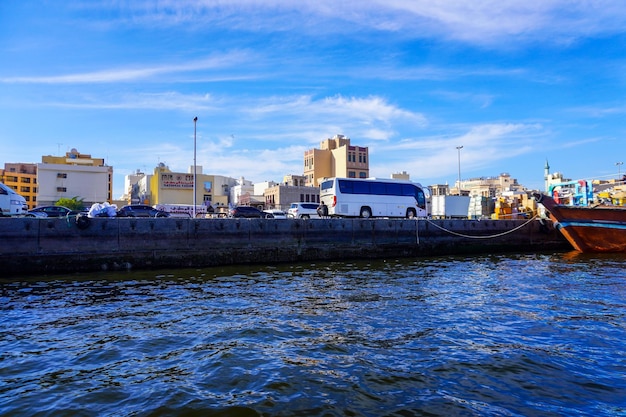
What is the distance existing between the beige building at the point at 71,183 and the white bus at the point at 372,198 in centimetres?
5716

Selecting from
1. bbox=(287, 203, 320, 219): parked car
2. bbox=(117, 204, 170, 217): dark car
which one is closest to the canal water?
bbox=(117, 204, 170, 217): dark car

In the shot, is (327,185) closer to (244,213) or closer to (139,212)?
(244,213)

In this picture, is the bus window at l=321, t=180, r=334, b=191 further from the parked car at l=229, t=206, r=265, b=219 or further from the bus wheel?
the parked car at l=229, t=206, r=265, b=219

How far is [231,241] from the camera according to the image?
18.8 metres

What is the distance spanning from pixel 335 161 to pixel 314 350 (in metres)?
A: 84.9

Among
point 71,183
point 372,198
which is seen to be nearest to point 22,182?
point 71,183

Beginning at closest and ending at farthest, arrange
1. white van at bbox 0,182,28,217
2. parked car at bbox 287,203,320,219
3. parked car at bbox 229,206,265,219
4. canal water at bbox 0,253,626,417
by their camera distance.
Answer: canal water at bbox 0,253,626,417 → white van at bbox 0,182,28,217 → parked car at bbox 229,206,265,219 → parked car at bbox 287,203,320,219

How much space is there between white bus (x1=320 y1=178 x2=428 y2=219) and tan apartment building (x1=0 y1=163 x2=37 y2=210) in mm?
70196

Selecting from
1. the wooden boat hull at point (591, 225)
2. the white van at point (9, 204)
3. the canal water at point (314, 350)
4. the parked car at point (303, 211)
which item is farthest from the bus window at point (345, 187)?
the white van at point (9, 204)

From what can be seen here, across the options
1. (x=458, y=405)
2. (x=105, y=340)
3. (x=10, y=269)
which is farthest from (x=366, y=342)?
(x=10, y=269)

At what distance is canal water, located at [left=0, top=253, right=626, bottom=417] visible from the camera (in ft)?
15.9

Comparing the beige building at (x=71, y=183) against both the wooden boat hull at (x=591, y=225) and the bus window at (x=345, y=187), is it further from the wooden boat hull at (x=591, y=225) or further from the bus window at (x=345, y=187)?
the wooden boat hull at (x=591, y=225)

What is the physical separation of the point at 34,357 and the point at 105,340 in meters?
1.08

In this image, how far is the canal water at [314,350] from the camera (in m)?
4.85
